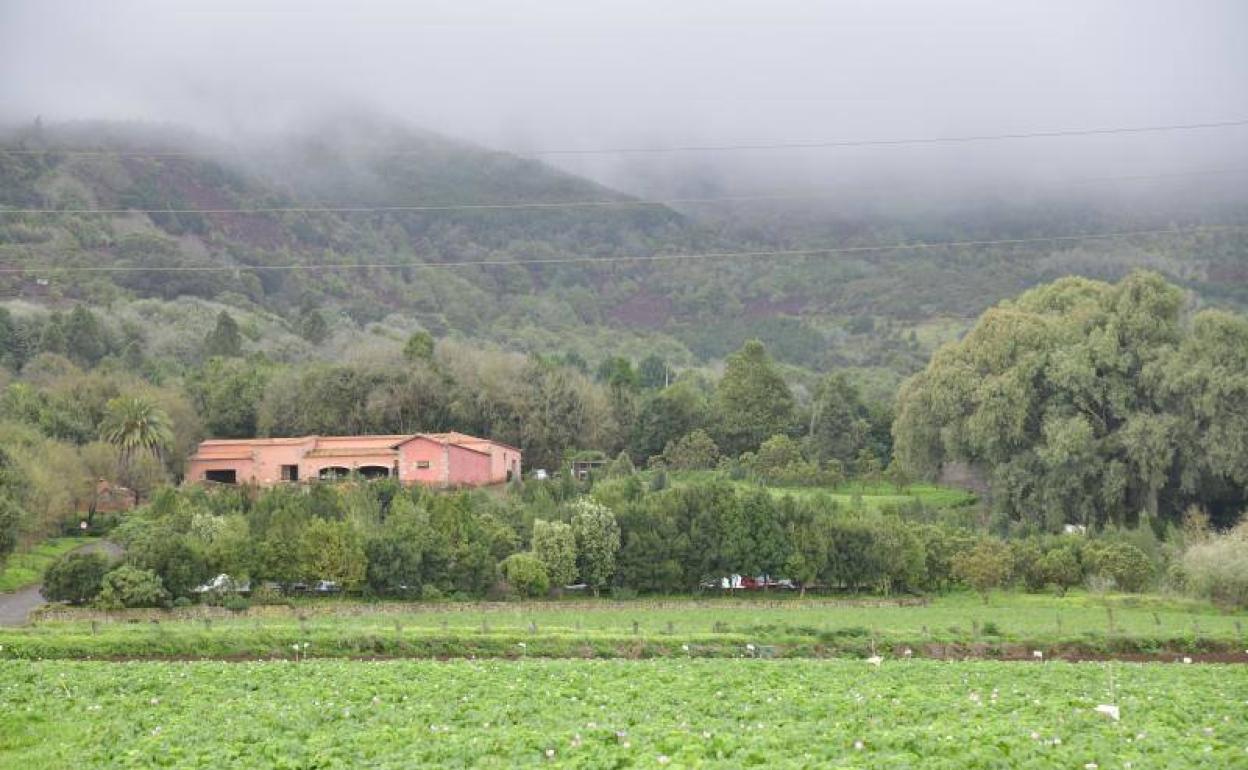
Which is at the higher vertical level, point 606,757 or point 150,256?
point 150,256

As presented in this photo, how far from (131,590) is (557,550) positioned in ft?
53.3

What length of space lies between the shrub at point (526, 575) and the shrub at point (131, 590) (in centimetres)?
1282

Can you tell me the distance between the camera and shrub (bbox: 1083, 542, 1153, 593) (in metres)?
56.1

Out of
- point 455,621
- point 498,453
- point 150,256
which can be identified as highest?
point 150,256

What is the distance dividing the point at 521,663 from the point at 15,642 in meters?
12.9

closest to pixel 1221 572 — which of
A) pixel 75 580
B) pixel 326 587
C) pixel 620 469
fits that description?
pixel 326 587

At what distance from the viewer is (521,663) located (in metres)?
28.2

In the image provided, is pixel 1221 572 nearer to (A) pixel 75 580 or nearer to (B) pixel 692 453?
(A) pixel 75 580

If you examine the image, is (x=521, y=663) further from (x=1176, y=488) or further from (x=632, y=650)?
(x=1176, y=488)

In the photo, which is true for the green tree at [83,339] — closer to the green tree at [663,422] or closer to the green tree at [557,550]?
the green tree at [663,422]

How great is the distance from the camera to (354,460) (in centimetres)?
7800

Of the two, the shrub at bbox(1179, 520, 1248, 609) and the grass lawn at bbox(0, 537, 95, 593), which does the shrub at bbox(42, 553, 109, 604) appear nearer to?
the grass lawn at bbox(0, 537, 95, 593)

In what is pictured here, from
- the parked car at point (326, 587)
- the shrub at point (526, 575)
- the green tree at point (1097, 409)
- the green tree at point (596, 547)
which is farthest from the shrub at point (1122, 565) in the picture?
the parked car at point (326, 587)

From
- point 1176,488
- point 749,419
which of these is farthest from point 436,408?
point 1176,488
